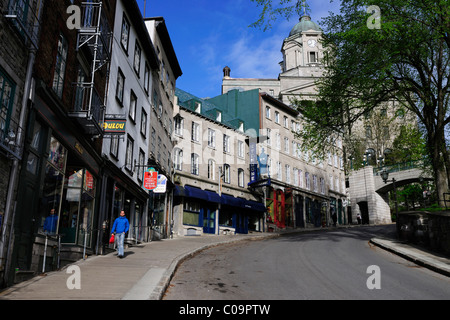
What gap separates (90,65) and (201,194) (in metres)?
16.4

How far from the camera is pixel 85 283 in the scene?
8461 millimetres

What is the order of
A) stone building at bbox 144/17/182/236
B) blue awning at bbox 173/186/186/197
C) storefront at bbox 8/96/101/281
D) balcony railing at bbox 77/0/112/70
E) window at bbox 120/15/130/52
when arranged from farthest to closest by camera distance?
blue awning at bbox 173/186/186/197
stone building at bbox 144/17/182/236
window at bbox 120/15/130/52
balcony railing at bbox 77/0/112/70
storefront at bbox 8/96/101/281

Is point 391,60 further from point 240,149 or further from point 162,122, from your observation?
point 240,149

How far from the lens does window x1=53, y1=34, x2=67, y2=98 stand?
36.3ft

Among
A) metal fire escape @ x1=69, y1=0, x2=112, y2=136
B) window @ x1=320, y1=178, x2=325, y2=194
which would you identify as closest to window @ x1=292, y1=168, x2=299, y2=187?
window @ x1=320, y1=178, x2=325, y2=194

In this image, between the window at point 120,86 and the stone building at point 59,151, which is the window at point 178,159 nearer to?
the window at point 120,86

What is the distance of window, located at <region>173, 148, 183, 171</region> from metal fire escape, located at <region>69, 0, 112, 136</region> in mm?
14366

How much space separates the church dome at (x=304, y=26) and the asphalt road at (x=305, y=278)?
62135mm

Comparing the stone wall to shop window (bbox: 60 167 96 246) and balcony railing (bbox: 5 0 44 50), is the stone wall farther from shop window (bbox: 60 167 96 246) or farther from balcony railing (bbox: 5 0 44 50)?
balcony railing (bbox: 5 0 44 50)

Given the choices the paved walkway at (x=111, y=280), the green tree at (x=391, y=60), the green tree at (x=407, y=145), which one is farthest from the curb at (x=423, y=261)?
the green tree at (x=407, y=145)

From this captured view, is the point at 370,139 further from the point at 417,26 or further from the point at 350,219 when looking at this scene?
the point at 417,26

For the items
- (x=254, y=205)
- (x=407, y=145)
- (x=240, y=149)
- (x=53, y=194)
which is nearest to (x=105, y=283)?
(x=53, y=194)

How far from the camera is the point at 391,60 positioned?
17.9 m
